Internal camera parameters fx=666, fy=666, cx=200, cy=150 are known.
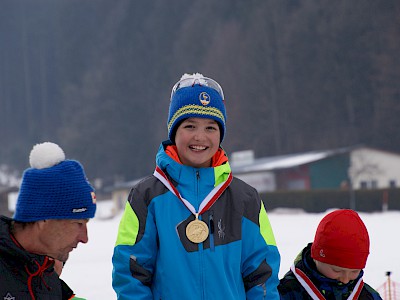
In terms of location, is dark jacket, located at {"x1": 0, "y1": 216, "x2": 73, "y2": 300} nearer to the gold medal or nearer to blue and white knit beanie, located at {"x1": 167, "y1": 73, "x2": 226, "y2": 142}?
the gold medal

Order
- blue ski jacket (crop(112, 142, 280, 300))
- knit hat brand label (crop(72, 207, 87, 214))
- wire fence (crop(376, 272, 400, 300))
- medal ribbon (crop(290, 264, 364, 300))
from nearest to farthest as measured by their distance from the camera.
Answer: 1. knit hat brand label (crop(72, 207, 87, 214))
2. blue ski jacket (crop(112, 142, 280, 300))
3. medal ribbon (crop(290, 264, 364, 300))
4. wire fence (crop(376, 272, 400, 300))

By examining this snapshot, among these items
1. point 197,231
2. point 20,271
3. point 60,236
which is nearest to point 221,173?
point 197,231

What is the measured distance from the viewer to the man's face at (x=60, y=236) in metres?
2.49

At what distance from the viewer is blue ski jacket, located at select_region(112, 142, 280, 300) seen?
303 centimetres

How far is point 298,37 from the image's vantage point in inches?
2312

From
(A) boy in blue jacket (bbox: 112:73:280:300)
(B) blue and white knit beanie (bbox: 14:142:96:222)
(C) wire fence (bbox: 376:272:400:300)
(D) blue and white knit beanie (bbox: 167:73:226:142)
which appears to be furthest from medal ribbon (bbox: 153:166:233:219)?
(C) wire fence (bbox: 376:272:400:300)

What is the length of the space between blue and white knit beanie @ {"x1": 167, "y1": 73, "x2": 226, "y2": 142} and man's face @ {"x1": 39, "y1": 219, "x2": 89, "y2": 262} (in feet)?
3.15

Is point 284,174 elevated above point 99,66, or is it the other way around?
point 99,66

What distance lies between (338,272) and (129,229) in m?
1.25

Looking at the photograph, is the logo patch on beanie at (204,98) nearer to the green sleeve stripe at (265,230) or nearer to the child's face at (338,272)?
the green sleeve stripe at (265,230)

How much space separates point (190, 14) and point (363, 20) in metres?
30.6

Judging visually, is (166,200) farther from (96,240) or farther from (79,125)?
(79,125)

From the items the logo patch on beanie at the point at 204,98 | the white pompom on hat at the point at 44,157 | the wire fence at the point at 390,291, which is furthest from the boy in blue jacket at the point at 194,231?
the wire fence at the point at 390,291

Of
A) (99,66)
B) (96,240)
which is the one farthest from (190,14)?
(96,240)
